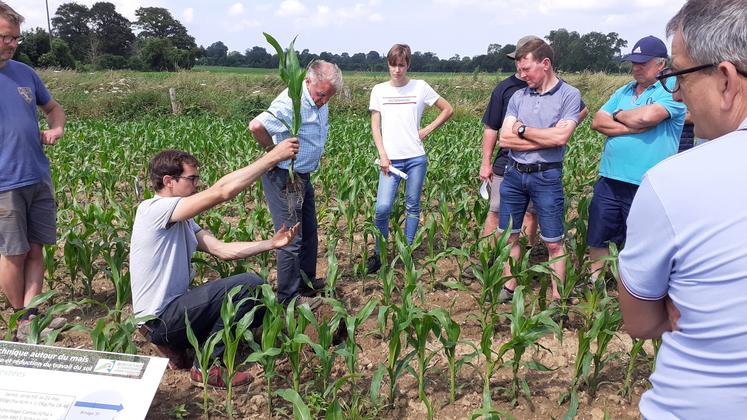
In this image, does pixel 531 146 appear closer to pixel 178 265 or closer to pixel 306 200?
pixel 306 200

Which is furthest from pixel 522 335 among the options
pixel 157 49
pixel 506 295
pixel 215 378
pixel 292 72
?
pixel 157 49

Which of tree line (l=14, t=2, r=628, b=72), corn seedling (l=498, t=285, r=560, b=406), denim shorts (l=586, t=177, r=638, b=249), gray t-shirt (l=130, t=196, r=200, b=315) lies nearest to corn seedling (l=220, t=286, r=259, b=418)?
gray t-shirt (l=130, t=196, r=200, b=315)

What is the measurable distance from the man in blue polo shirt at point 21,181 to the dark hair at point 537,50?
10.8 feet

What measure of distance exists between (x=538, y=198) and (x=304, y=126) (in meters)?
1.74

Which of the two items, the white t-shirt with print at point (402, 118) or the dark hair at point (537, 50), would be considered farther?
the white t-shirt with print at point (402, 118)

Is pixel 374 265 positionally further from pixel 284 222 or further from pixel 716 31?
pixel 716 31

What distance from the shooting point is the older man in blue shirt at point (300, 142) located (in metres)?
3.73

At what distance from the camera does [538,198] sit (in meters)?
3.86

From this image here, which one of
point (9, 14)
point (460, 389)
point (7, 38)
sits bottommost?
point (460, 389)

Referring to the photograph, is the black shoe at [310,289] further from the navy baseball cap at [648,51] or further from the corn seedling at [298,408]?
the navy baseball cap at [648,51]

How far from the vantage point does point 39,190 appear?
375cm

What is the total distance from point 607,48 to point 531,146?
55.6 m

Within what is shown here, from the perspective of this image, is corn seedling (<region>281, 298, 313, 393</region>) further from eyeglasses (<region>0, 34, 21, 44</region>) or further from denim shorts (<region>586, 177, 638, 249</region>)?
eyeglasses (<region>0, 34, 21, 44</region>)

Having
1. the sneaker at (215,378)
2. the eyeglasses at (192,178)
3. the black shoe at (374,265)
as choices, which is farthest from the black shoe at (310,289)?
the eyeglasses at (192,178)
